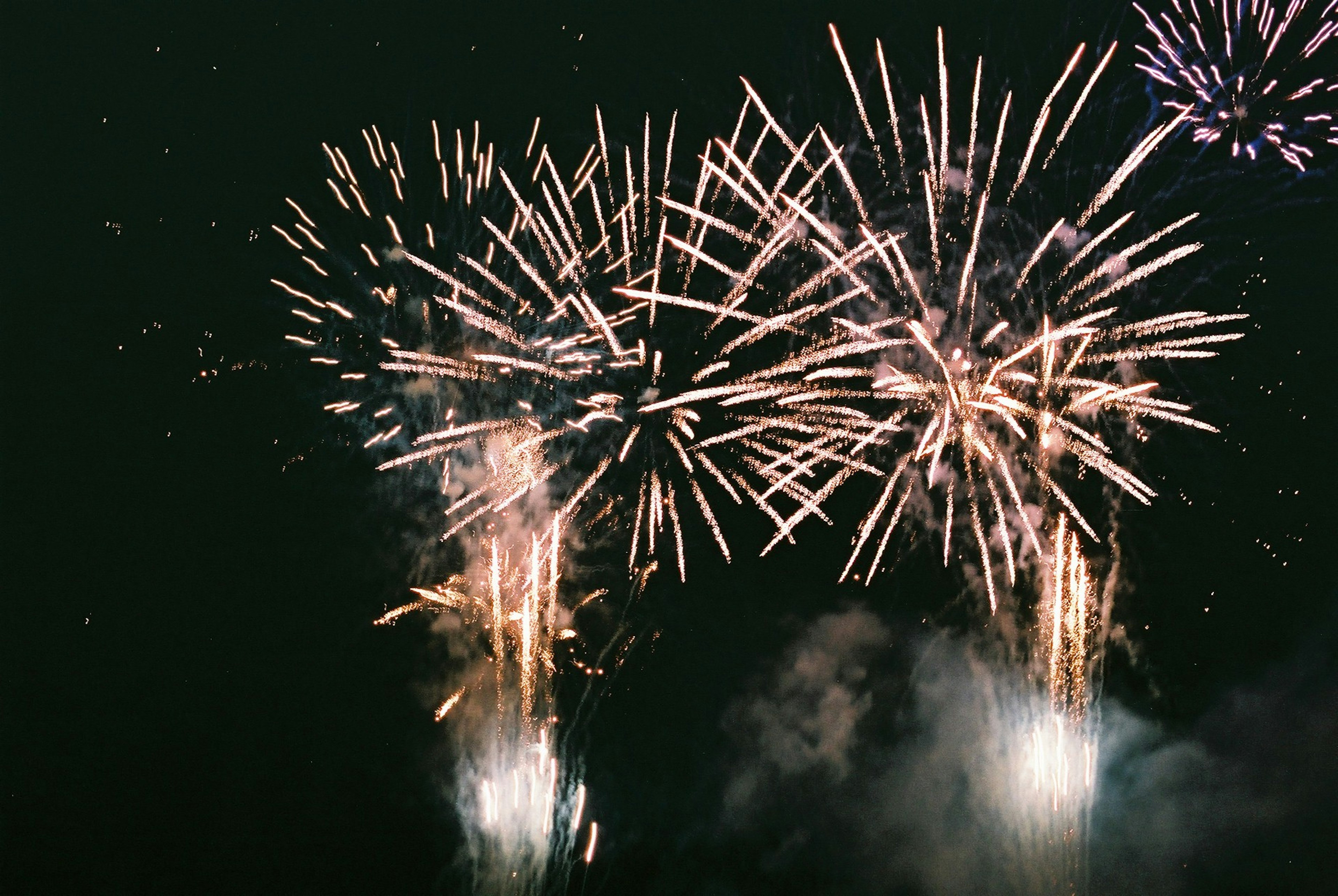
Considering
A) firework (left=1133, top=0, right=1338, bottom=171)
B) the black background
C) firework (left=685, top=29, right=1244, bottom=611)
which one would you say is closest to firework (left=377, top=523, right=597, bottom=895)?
the black background

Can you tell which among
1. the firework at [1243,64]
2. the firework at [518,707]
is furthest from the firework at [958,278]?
the firework at [518,707]

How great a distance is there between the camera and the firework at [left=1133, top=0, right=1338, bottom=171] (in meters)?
4.68

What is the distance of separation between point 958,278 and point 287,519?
5269 millimetres

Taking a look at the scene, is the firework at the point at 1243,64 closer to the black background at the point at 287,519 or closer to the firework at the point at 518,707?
the black background at the point at 287,519

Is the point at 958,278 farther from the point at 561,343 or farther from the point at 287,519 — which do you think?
the point at 287,519

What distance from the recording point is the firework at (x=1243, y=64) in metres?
4.68

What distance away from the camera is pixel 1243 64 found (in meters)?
4.65

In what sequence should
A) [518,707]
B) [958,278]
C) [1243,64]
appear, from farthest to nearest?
1. [518,707]
2. [958,278]
3. [1243,64]

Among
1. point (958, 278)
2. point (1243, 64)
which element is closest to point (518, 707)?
point (958, 278)

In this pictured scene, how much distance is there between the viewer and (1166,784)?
6.63 metres

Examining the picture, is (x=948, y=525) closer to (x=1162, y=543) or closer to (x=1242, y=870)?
(x=1162, y=543)

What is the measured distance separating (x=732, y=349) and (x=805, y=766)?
13.3 feet

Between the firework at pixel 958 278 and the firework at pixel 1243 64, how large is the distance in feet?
0.90

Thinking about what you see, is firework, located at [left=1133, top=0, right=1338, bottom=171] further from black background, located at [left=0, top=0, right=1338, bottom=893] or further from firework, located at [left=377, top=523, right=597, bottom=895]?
firework, located at [left=377, top=523, right=597, bottom=895]
